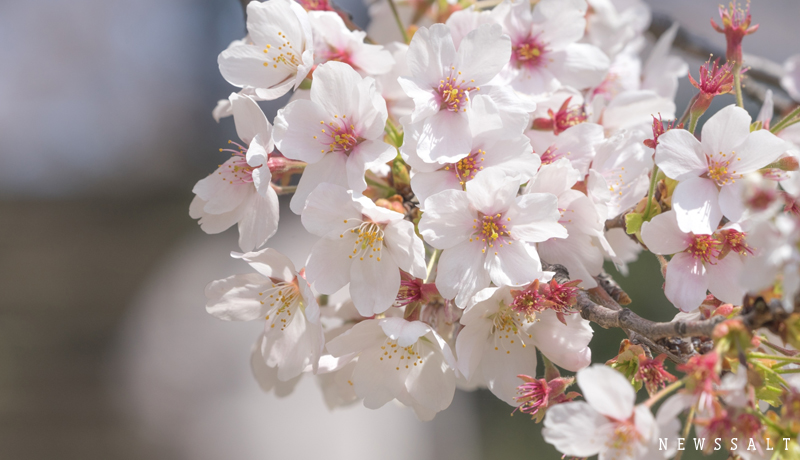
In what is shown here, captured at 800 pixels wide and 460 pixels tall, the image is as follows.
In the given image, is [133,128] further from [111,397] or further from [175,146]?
[111,397]

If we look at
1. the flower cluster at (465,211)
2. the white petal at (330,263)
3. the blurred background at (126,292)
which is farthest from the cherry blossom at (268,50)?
the blurred background at (126,292)

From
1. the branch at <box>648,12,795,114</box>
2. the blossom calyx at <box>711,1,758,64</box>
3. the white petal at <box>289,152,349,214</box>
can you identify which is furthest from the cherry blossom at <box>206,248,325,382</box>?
the branch at <box>648,12,795,114</box>

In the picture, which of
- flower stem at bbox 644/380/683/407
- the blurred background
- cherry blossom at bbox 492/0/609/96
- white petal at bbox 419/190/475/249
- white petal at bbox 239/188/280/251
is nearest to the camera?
flower stem at bbox 644/380/683/407

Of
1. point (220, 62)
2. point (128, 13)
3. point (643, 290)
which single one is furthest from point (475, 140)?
point (128, 13)

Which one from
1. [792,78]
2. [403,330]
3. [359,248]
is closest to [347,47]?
[359,248]

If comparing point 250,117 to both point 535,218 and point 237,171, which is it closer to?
point 237,171

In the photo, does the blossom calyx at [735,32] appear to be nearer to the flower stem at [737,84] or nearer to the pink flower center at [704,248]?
the flower stem at [737,84]

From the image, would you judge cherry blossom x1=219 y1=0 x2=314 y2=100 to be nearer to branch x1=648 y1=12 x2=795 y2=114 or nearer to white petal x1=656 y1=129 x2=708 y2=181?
white petal x1=656 y1=129 x2=708 y2=181
